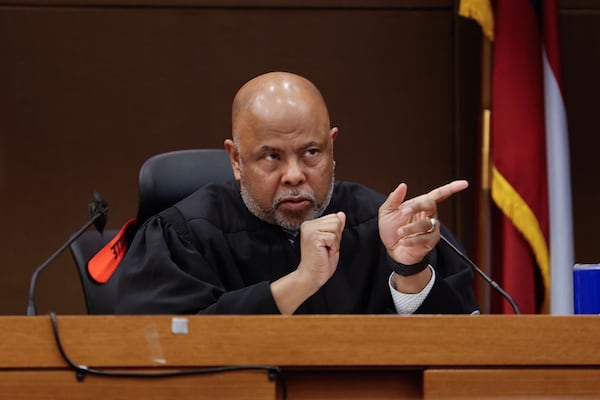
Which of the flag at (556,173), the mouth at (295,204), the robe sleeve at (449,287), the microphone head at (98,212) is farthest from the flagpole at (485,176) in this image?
the microphone head at (98,212)

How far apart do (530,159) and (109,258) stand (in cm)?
198

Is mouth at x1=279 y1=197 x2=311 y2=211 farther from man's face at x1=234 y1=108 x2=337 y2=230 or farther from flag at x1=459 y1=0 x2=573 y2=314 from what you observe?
flag at x1=459 y1=0 x2=573 y2=314

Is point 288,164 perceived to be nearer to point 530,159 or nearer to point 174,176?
point 174,176

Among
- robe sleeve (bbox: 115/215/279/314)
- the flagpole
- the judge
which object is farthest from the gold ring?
the flagpole

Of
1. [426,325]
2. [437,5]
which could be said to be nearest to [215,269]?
[426,325]

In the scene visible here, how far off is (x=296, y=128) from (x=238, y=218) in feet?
1.16

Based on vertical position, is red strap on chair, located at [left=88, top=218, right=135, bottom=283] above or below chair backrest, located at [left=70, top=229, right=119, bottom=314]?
above

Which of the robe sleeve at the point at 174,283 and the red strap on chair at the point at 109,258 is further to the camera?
the red strap on chair at the point at 109,258

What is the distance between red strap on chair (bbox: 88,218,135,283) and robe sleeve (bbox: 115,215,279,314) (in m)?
0.25

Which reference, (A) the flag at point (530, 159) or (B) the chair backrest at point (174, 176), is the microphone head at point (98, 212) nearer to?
(B) the chair backrest at point (174, 176)

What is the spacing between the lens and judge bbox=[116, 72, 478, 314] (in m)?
2.48

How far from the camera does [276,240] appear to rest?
276 cm

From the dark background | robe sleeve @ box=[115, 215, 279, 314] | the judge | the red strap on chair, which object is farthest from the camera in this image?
the dark background

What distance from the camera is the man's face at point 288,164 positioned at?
8.64 ft
